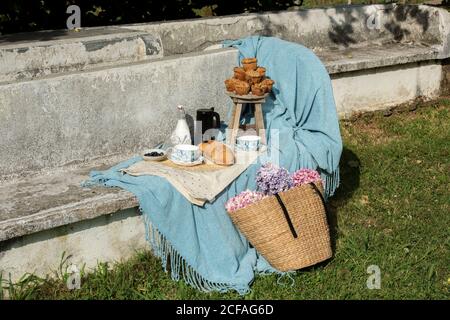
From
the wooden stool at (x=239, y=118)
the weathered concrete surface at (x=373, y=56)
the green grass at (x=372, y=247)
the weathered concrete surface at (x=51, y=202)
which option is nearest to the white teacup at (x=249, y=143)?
the wooden stool at (x=239, y=118)

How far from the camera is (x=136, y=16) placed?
7.88 m

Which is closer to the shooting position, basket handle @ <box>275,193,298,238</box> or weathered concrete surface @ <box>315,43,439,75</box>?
basket handle @ <box>275,193,298,238</box>

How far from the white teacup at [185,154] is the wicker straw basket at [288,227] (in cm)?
54

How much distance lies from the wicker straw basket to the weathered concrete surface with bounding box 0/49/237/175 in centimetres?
110

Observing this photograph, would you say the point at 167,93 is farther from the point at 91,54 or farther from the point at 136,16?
the point at 136,16

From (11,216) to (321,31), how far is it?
15.6 feet

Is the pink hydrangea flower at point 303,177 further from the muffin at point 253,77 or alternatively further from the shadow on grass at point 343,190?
the muffin at point 253,77

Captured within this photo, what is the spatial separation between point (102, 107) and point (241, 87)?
36.1 inches

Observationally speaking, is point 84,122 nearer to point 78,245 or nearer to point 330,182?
point 78,245

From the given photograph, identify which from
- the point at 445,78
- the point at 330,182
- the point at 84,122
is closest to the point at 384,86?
the point at 445,78

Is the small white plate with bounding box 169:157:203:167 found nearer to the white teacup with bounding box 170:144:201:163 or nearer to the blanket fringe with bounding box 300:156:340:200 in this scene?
the white teacup with bounding box 170:144:201:163

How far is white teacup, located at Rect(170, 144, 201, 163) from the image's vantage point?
185 inches

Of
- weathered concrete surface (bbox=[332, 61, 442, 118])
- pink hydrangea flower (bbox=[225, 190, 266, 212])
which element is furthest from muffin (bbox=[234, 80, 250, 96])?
weathered concrete surface (bbox=[332, 61, 442, 118])

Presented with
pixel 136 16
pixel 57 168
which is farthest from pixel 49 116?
pixel 136 16
